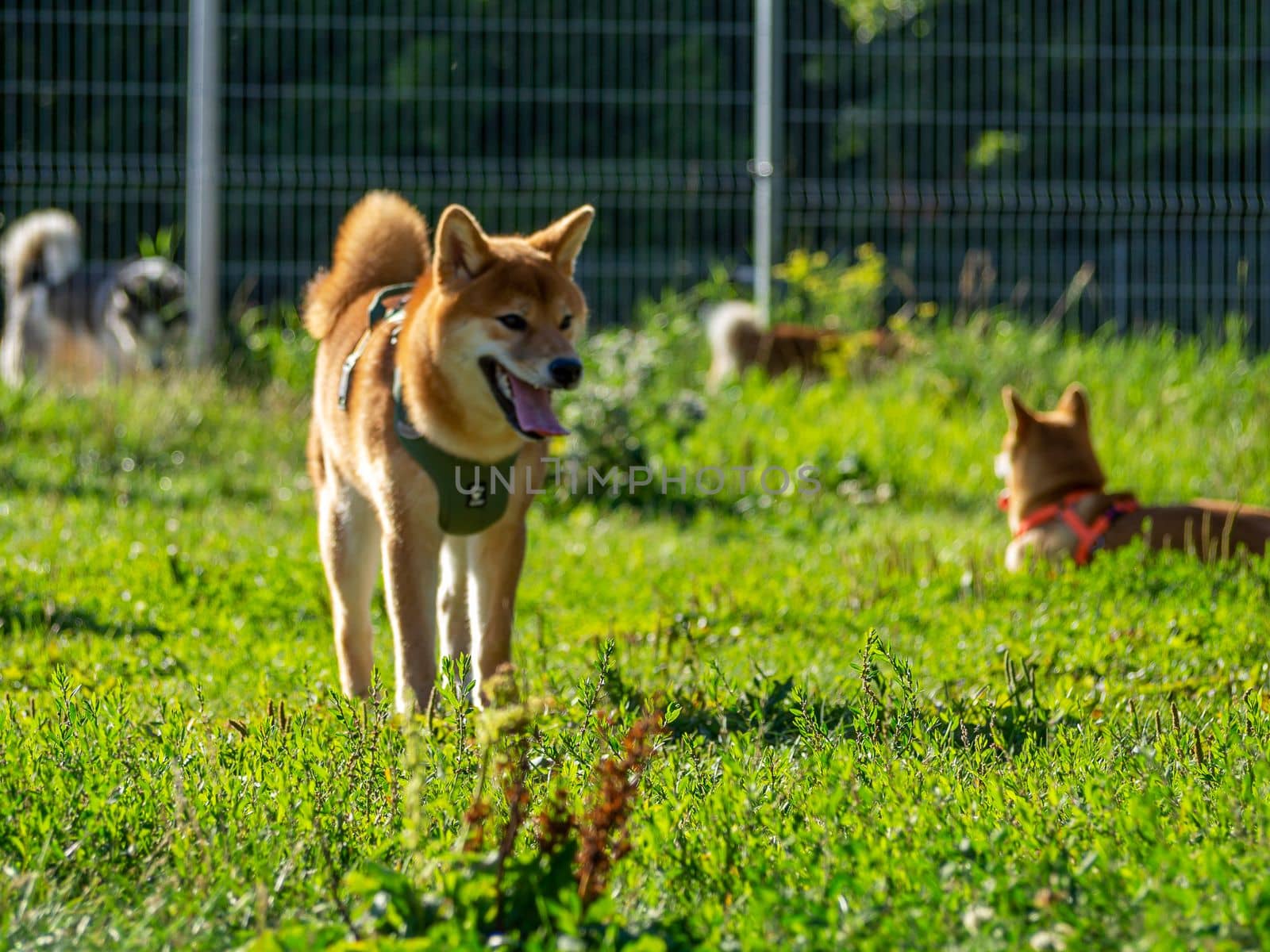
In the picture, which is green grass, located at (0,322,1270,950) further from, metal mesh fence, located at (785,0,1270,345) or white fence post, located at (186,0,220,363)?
metal mesh fence, located at (785,0,1270,345)

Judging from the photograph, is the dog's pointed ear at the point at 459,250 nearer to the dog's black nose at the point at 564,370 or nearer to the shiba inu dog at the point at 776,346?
the dog's black nose at the point at 564,370

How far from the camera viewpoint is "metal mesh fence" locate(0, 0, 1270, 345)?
10.7 m

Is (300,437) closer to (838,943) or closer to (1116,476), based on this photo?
(1116,476)

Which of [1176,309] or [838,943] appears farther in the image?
[1176,309]

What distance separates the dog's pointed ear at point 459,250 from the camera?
156 inches

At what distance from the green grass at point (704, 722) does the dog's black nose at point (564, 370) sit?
75 cm

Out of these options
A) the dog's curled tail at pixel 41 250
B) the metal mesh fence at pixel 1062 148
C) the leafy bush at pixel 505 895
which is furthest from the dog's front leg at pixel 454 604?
the dog's curled tail at pixel 41 250

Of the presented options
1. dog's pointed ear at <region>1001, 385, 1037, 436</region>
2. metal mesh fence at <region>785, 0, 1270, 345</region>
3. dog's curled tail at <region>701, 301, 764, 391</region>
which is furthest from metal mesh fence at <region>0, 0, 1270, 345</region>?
dog's pointed ear at <region>1001, 385, 1037, 436</region>

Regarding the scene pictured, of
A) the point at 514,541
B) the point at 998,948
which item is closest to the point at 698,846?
the point at 998,948

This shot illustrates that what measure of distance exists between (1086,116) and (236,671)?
8226mm

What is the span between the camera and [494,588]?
4078mm

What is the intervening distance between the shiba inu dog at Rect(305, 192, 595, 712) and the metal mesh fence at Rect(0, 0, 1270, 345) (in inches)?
251

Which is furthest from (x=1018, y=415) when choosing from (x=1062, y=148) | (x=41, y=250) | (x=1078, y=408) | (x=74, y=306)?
(x=41, y=250)

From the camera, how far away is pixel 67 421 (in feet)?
27.6
